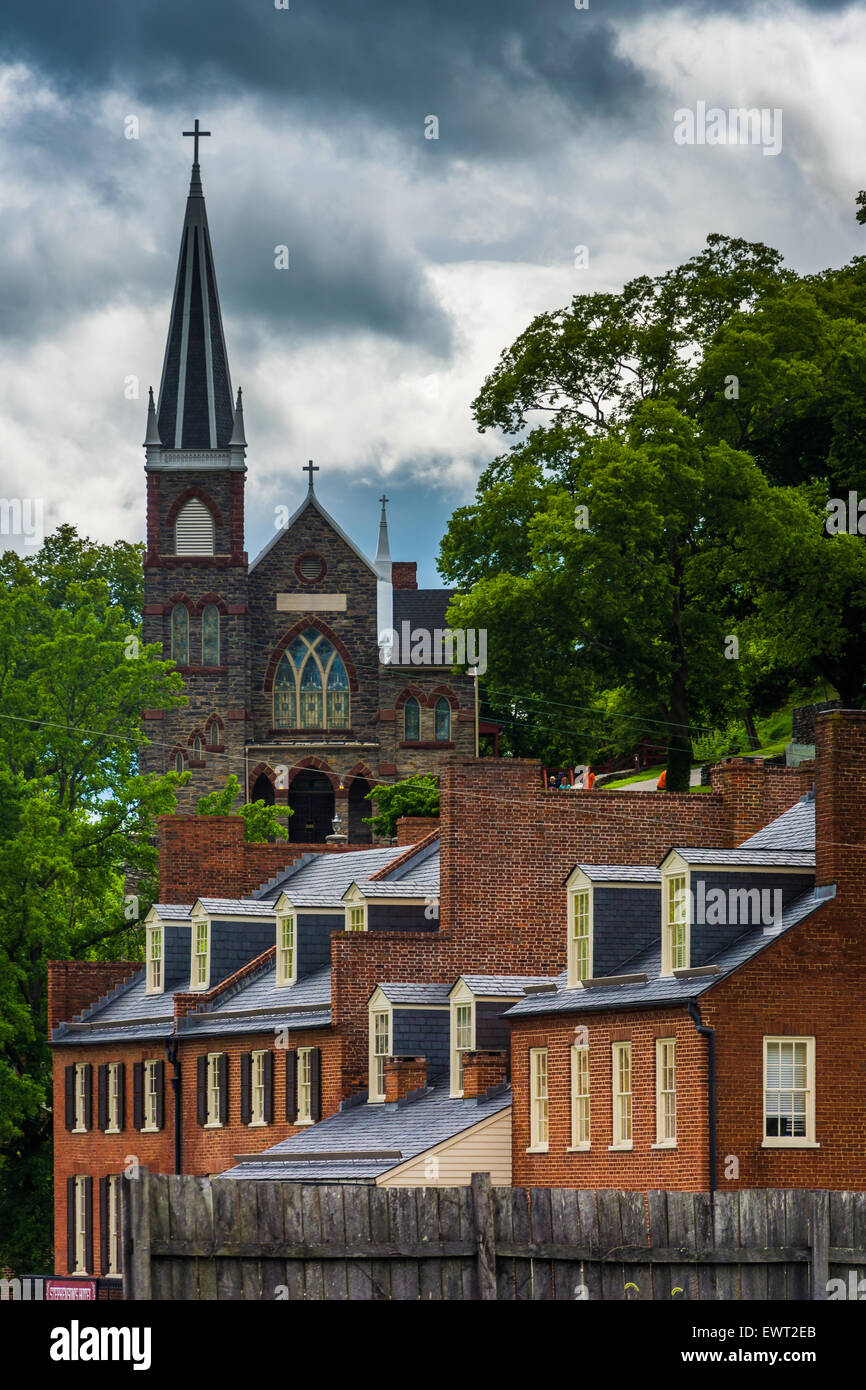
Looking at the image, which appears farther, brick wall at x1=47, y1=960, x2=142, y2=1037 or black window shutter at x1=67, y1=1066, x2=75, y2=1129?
brick wall at x1=47, y1=960, x2=142, y2=1037

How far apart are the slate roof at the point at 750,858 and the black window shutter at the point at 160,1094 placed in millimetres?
18655

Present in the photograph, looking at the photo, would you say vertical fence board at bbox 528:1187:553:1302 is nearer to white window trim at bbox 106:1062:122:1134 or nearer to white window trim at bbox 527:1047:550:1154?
white window trim at bbox 527:1047:550:1154

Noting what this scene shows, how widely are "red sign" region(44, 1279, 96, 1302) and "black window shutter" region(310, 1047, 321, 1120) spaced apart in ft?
19.4

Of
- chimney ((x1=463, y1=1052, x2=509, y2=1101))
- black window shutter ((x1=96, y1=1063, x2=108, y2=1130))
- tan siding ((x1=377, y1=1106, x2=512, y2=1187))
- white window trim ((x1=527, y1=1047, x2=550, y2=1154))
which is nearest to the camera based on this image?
tan siding ((x1=377, y1=1106, x2=512, y2=1187))

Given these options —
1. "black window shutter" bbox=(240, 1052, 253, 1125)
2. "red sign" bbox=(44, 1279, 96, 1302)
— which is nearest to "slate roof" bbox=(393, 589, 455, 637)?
"black window shutter" bbox=(240, 1052, 253, 1125)

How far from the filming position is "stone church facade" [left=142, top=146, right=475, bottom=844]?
101 metres

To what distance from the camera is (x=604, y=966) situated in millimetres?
36438

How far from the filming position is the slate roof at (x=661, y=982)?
32.8 metres

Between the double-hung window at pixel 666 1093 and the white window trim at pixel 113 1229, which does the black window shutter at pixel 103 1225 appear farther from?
the double-hung window at pixel 666 1093

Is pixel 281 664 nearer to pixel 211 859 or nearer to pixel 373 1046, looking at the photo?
pixel 211 859

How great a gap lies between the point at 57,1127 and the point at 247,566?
50853 mm

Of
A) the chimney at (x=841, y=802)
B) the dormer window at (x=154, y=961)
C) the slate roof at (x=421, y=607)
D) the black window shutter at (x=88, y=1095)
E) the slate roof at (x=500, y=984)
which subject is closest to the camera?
the chimney at (x=841, y=802)

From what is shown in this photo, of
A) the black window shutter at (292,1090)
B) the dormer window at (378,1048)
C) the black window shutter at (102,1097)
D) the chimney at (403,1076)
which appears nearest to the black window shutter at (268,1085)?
the black window shutter at (292,1090)

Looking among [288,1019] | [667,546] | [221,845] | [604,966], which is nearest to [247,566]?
[667,546]
